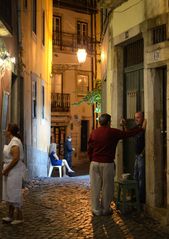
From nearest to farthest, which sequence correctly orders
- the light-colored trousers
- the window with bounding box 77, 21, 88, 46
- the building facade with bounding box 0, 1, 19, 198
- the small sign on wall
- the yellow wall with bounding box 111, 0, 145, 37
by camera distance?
the light-colored trousers → the yellow wall with bounding box 111, 0, 145, 37 → the building facade with bounding box 0, 1, 19, 198 → the small sign on wall → the window with bounding box 77, 21, 88, 46

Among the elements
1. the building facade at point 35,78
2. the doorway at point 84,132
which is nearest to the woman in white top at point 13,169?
the building facade at point 35,78

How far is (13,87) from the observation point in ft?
44.4

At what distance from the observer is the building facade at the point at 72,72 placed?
34.4 metres

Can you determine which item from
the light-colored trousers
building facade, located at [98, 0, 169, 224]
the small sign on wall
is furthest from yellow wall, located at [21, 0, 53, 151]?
the light-colored trousers

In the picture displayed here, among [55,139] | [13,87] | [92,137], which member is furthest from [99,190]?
[55,139]

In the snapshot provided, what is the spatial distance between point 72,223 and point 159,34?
3.89 m

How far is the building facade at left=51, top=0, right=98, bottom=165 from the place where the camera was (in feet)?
113

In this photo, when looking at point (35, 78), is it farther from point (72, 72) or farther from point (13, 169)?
point (72, 72)

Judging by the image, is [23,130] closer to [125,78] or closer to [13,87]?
[13,87]

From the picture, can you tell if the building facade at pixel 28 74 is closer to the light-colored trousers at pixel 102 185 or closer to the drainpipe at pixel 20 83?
the drainpipe at pixel 20 83

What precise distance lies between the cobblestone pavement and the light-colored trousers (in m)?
0.23

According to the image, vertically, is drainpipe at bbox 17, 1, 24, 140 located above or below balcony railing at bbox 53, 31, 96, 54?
below

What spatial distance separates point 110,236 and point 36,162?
10.3m

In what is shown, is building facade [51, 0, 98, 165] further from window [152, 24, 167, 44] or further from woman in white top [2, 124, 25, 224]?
woman in white top [2, 124, 25, 224]
